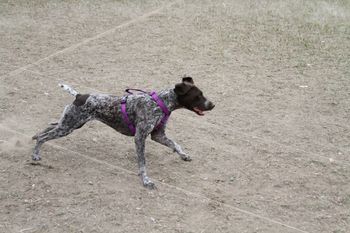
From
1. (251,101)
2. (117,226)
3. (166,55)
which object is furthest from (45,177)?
(166,55)

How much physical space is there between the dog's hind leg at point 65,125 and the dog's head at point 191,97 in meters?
1.07

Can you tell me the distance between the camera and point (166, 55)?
370 inches

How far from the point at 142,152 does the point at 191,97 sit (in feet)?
2.67

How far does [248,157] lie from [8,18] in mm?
6473

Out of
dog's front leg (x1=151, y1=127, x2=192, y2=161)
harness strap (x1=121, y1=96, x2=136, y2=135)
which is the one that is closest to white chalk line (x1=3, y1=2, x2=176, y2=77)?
harness strap (x1=121, y1=96, x2=136, y2=135)

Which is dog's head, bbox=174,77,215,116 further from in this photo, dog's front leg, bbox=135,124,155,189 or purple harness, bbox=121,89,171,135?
dog's front leg, bbox=135,124,155,189

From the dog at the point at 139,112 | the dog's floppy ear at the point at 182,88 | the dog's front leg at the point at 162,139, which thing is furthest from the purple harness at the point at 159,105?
A: the dog's floppy ear at the point at 182,88

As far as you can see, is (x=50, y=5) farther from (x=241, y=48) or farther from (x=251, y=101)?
(x=251, y=101)

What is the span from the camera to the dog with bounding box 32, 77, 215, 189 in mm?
5789

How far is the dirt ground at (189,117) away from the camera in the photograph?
5.58 m

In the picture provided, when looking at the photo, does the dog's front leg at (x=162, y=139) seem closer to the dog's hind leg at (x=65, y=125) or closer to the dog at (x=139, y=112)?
the dog at (x=139, y=112)

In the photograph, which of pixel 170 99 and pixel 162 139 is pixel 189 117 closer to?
pixel 162 139

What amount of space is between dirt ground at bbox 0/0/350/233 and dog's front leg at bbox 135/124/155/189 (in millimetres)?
139

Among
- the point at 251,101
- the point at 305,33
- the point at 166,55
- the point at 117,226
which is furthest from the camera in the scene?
the point at 305,33
